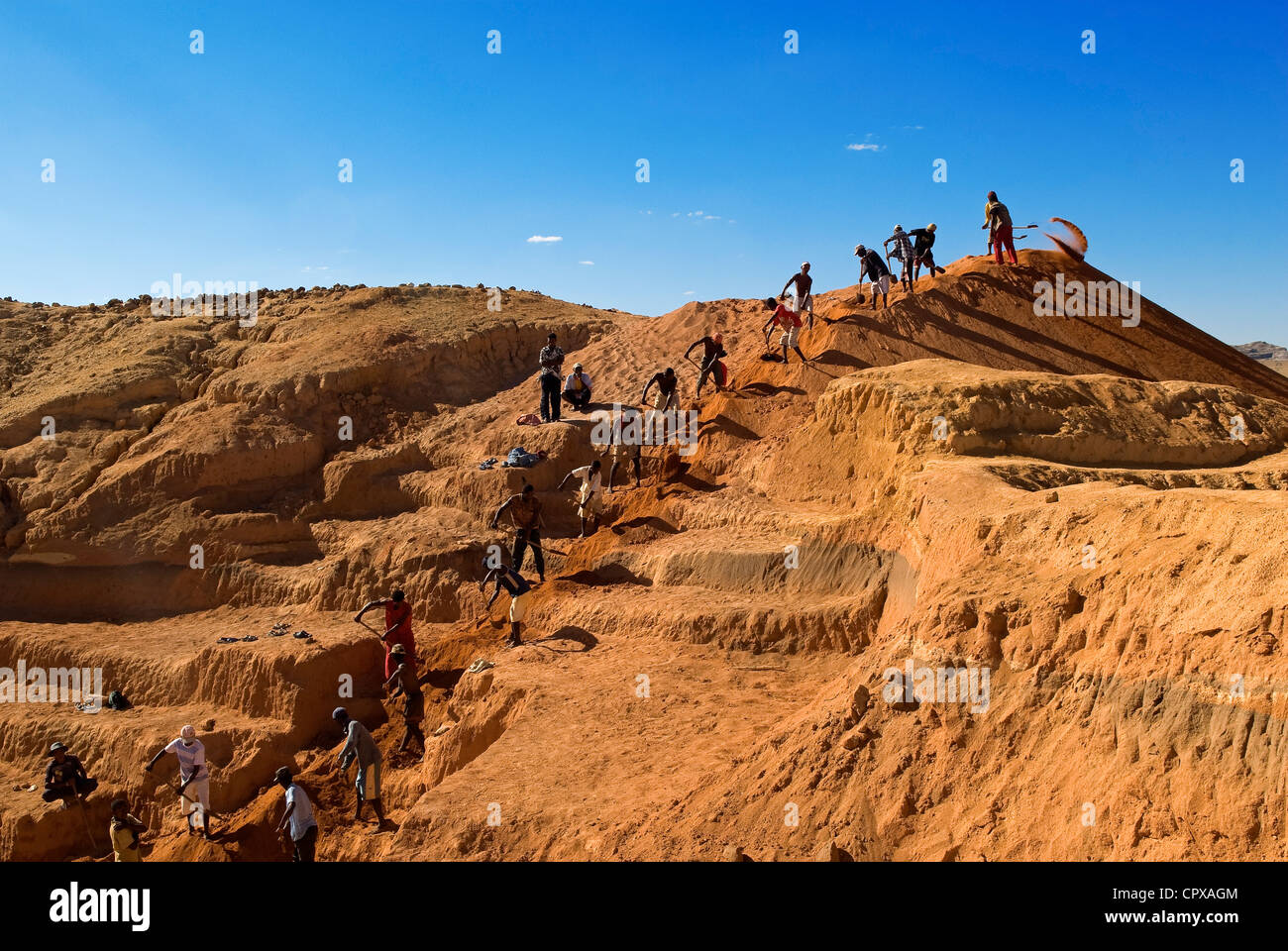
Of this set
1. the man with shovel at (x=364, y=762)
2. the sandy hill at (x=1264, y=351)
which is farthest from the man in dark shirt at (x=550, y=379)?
the sandy hill at (x=1264, y=351)

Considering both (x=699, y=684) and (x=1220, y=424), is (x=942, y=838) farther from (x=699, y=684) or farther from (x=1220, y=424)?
(x=1220, y=424)

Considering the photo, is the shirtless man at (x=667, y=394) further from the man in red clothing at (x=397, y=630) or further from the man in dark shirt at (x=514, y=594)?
the man in red clothing at (x=397, y=630)

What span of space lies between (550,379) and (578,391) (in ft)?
3.21

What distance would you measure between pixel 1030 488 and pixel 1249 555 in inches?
151

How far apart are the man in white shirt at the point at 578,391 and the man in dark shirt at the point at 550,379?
375mm

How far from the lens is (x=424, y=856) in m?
8.24

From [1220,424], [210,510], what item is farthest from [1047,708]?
[210,510]

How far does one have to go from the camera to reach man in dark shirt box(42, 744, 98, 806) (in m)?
11.3

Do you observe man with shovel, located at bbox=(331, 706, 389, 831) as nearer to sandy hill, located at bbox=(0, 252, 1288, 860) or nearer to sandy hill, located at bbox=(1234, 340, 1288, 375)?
sandy hill, located at bbox=(0, 252, 1288, 860)

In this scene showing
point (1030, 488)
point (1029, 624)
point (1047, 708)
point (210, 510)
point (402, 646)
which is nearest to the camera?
point (1047, 708)

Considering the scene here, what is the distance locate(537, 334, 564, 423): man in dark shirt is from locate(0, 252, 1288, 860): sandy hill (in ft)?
2.03

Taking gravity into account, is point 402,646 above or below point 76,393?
below

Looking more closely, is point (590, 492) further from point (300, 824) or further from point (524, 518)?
point (300, 824)

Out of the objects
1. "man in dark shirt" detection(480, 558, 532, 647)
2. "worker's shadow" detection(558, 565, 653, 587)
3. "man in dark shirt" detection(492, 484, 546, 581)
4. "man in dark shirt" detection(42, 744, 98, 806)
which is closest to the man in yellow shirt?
"man in dark shirt" detection(42, 744, 98, 806)
